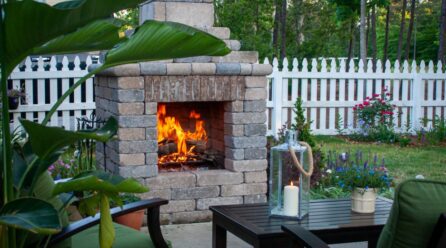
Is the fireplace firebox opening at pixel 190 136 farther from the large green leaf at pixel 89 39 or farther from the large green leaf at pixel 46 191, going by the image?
the large green leaf at pixel 89 39

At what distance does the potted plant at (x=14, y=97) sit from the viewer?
920 centimetres

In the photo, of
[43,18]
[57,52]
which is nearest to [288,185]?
[57,52]

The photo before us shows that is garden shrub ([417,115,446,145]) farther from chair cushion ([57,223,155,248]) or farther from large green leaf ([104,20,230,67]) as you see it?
large green leaf ([104,20,230,67])

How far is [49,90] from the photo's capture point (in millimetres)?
9953

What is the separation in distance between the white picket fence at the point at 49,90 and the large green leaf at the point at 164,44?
7204mm

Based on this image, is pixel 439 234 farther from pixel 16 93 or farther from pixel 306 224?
pixel 16 93

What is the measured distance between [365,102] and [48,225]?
9.97 m

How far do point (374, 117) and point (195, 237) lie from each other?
22.5 ft

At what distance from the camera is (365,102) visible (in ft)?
38.7

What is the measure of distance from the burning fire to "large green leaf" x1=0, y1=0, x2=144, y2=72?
4.11 metres

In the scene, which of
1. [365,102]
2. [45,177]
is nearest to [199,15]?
[45,177]

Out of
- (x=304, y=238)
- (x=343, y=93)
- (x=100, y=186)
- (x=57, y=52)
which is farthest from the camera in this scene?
(x=343, y=93)

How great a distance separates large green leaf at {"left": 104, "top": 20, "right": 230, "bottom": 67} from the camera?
2.53m

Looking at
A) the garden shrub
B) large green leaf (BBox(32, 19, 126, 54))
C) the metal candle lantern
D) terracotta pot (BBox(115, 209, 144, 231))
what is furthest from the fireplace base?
the garden shrub
